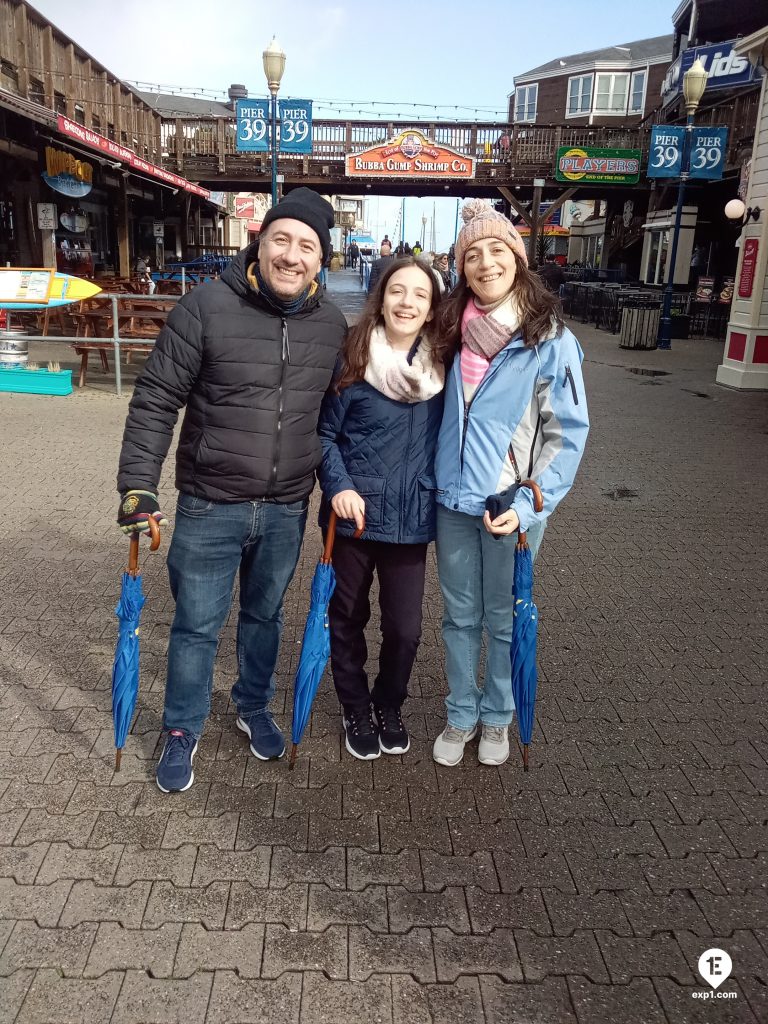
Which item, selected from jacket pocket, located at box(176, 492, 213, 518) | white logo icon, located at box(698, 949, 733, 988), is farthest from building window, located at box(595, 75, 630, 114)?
white logo icon, located at box(698, 949, 733, 988)

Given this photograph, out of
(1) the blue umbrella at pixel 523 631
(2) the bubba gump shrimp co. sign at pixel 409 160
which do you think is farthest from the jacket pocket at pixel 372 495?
(2) the bubba gump shrimp co. sign at pixel 409 160

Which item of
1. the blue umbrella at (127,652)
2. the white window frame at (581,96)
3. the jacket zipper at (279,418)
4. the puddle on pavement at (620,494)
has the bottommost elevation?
the puddle on pavement at (620,494)

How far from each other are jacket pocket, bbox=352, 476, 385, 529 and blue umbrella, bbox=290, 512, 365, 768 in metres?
0.12

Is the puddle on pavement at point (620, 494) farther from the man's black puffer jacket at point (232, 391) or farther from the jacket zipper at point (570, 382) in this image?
the man's black puffer jacket at point (232, 391)

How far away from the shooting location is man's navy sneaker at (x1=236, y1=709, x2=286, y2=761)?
327 cm

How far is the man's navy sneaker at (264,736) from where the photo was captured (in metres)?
3.27

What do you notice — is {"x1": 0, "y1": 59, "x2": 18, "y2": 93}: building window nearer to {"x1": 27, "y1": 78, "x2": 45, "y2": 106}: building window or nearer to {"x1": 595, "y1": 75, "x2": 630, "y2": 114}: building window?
{"x1": 27, "y1": 78, "x2": 45, "y2": 106}: building window

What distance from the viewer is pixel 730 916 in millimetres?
2555

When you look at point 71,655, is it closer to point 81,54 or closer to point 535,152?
point 81,54

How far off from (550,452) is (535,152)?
82.7 ft

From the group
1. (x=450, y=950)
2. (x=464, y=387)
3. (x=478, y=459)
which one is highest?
(x=464, y=387)

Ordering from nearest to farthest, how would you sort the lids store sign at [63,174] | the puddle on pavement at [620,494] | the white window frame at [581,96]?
the puddle on pavement at [620,494]
the lids store sign at [63,174]
the white window frame at [581,96]

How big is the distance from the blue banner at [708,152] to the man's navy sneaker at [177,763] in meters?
18.2

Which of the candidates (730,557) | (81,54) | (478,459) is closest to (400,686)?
(478,459)
